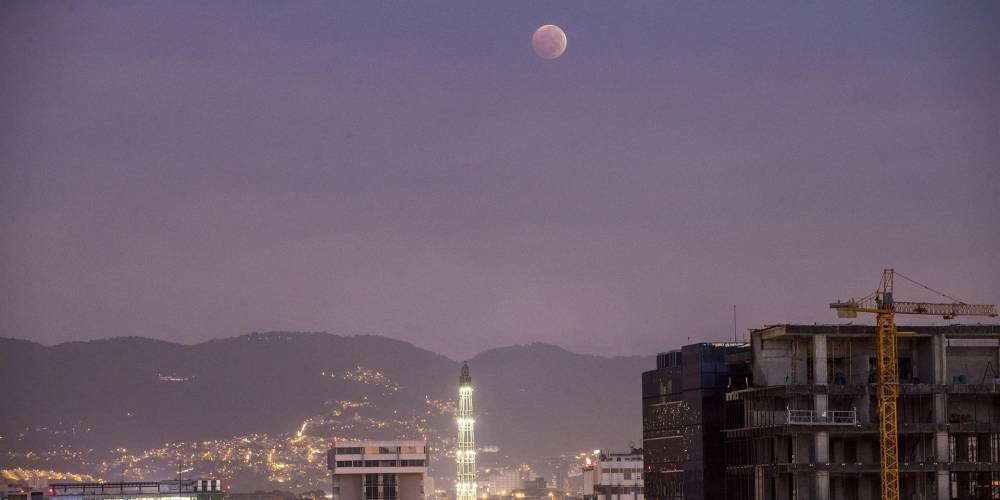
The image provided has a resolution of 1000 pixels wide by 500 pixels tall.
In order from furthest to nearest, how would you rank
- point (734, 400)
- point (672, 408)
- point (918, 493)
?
1. point (672, 408)
2. point (734, 400)
3. point (918, 493)

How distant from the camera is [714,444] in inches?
6358

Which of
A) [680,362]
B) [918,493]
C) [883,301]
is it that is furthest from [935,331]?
[680,362]

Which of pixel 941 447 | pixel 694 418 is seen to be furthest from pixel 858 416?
pixel 694 418

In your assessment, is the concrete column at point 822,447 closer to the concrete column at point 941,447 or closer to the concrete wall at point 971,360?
Answer: the concrete column at point 941,447

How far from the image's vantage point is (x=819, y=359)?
150 m

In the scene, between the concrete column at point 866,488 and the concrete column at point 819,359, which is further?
the concrete column at point 866,488

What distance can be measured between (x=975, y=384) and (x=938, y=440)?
6.56m

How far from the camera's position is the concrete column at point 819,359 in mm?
149750

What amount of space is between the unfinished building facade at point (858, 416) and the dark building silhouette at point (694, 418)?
6.35 m

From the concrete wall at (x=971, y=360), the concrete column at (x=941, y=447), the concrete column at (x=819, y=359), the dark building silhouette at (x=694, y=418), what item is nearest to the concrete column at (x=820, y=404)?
the concrete column at (x=819, y=359)

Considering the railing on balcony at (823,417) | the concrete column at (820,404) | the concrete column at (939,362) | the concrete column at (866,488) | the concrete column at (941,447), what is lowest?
the concrete column at (866,488)

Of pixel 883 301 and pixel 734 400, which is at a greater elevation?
pixel 883 301

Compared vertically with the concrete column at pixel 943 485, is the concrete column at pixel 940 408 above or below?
above

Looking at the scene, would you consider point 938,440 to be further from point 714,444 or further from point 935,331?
point 714,444
